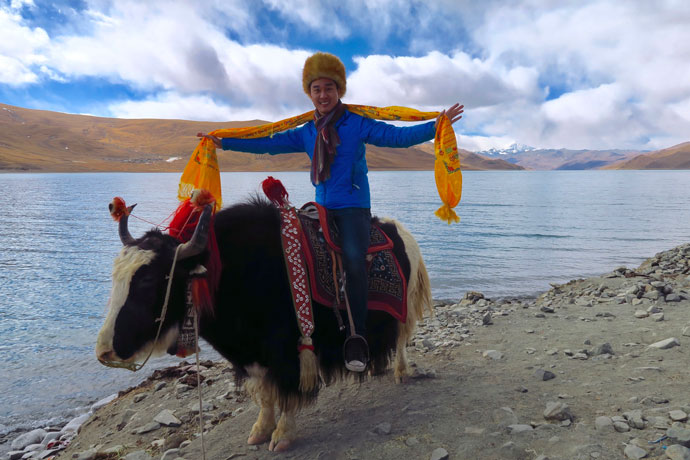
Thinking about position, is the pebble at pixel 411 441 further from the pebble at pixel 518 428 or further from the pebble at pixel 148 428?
the pebble at pixel 148 428

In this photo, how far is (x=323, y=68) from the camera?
10.3ft

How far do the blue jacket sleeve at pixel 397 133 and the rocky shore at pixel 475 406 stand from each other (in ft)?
6.71

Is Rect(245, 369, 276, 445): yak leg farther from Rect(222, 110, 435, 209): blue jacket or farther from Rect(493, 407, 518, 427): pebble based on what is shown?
Rect(493, 407, 518, 427): pebble

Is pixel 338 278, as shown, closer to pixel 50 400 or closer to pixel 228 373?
pixel 228 373

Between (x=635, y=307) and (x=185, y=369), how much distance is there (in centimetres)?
626

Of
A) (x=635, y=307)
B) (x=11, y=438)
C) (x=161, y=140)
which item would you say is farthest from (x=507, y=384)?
(x=161, y=140)

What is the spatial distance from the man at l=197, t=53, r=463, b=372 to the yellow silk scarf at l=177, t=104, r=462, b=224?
11cm

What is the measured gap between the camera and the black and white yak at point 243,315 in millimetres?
2432

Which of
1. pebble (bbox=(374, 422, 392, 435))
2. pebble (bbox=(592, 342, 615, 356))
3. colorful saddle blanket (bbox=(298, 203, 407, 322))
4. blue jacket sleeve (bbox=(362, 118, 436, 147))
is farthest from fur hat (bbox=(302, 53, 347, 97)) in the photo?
pebble (bbox=(592, 342, 615, 356))

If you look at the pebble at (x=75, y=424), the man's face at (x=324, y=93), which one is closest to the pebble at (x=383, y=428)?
the man's face at (x=324, y=93)

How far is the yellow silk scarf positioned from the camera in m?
3.13

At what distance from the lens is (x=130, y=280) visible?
2418 millimetres

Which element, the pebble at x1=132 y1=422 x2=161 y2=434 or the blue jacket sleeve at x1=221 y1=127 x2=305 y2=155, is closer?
the blue jacket sleeve at x1=221 y1=127 x2=305 y2=155

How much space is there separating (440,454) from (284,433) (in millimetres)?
1122
